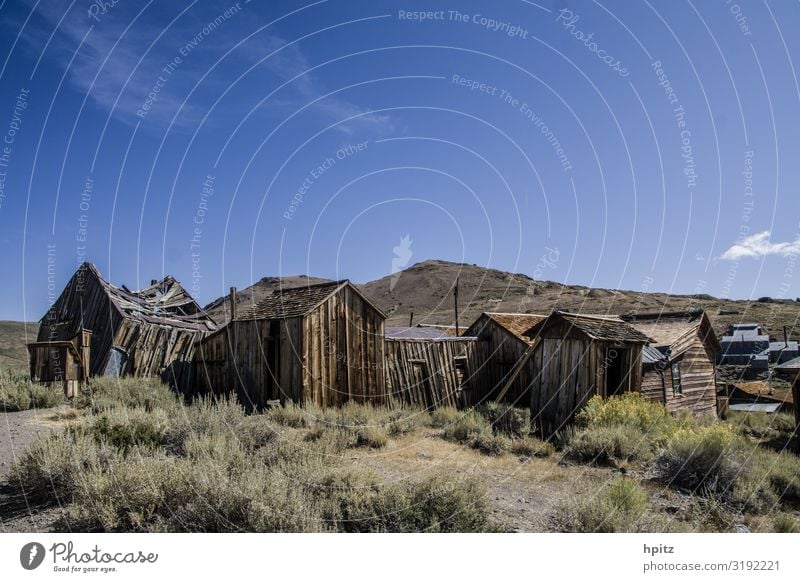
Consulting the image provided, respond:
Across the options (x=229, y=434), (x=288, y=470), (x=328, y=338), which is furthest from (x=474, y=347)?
(x=288, y=470)

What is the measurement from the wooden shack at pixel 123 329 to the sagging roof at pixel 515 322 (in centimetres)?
1171

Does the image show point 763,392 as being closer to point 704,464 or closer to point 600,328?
point 600,328

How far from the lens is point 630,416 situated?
12.1m

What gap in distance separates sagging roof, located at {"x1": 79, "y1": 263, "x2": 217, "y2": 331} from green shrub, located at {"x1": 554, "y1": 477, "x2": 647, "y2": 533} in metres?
17.0

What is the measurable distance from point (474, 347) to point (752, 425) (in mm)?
11419

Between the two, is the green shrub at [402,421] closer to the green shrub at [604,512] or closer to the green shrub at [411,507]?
the green shrub at [411,507]

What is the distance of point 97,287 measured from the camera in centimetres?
1936

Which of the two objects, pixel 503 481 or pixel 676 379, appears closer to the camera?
pixel 503 481

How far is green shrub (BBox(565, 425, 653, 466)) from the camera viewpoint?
10.3 meters

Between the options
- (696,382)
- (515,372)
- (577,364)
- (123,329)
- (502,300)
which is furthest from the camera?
(502,300)

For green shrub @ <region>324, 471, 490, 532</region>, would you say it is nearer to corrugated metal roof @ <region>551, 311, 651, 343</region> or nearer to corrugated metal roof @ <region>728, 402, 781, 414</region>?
corrugated metal roof @ <region>551, 311, 651, 343</region>

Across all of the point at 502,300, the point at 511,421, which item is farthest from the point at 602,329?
the point at 502,300

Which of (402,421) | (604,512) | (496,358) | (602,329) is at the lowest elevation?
(402,421)

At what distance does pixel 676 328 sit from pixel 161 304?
2161 cm
